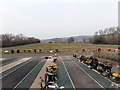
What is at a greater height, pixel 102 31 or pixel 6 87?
pixel 102 31

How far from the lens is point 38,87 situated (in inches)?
460

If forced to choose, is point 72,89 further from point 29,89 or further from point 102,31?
point 102,31

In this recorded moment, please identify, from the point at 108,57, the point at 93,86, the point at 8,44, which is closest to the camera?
the point at 93,86

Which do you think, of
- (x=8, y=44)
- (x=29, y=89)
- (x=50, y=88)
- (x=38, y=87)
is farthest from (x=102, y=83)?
(x=8, y=44)

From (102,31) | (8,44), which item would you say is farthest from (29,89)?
(102,31)

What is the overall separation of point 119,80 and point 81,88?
410cm

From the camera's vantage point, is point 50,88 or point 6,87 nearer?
point 50,88

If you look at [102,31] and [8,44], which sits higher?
[102,31]

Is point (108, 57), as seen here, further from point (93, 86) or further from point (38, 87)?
point (38, 87)

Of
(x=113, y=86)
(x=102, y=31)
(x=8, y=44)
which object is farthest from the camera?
(x=102, y=31)

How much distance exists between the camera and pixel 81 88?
36.6ft

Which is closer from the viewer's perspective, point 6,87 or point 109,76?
point 6,87

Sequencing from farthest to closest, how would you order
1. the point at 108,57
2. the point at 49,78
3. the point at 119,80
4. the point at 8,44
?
the point at 8,44
the point at 108,57
the point at 49,78
the point at 119,80

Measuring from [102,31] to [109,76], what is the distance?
11864 cm
